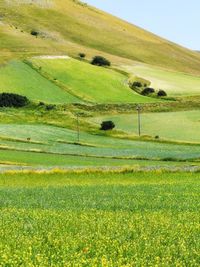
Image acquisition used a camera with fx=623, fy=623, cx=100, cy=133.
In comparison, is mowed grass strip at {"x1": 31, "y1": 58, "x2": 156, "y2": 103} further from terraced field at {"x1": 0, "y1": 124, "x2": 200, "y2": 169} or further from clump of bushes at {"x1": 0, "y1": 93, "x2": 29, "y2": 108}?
terraced field at {"x1": 0, "y1": 124, "x2": 200, "y2": 169}

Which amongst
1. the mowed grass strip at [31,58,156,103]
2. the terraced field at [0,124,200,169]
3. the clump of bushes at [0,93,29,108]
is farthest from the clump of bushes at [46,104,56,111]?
the terraced field at [0,124,200,169]

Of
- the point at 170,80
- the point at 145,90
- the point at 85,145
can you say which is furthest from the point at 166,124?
the point at 170,80

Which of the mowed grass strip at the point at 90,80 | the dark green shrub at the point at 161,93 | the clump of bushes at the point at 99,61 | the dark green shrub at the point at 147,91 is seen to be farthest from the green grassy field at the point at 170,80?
the mowed grass strip at the point at 90,80

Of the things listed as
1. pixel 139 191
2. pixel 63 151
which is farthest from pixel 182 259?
pixel 63 151

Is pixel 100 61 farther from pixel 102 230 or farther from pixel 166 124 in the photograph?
pixel 102 230

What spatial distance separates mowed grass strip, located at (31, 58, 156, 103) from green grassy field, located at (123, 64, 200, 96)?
29.4 ft

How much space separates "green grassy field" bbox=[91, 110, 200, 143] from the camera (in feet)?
332

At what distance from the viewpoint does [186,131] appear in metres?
104

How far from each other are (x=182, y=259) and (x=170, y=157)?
57.6 m

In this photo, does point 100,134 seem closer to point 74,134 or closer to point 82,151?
point 74,134

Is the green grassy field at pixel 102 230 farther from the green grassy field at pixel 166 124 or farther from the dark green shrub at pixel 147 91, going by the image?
the dark green shrub at pixel 147 91

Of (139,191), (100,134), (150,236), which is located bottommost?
(100,134)

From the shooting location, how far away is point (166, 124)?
359ft

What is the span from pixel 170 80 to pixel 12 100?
5647 cm
